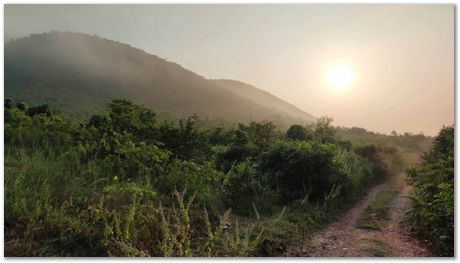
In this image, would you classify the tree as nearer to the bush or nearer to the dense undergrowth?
the dense undergrowth

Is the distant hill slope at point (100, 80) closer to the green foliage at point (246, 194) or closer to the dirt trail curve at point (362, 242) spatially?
the green foliage at point (246, 194)

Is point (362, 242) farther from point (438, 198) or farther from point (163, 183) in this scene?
point (163, 183)

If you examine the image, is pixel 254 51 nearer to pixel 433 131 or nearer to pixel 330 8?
pixel 330 8

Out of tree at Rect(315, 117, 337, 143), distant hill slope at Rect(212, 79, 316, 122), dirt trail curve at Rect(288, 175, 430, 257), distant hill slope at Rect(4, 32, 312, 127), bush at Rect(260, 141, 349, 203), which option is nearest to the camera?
dirt trail curve at Rect(288, 175, 430, 257)

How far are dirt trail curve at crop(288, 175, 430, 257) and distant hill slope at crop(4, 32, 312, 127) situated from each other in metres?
1.84

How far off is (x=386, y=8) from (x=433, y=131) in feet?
5.68

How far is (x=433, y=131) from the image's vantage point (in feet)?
22.0

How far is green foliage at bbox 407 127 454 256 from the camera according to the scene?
6.00 metres

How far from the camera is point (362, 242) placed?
641 cm

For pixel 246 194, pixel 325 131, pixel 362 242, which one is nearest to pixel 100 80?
pixel 246 194

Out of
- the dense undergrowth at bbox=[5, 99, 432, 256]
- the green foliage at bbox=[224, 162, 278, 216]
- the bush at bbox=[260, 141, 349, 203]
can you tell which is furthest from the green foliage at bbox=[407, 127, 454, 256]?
the green foliage at bbox=[224, 162, 278, 216]

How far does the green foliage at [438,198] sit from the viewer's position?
6.00m

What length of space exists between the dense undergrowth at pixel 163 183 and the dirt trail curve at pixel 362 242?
0.25 m

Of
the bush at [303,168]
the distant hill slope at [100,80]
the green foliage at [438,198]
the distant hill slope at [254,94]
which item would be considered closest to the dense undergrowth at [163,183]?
the bush at [303,168]
